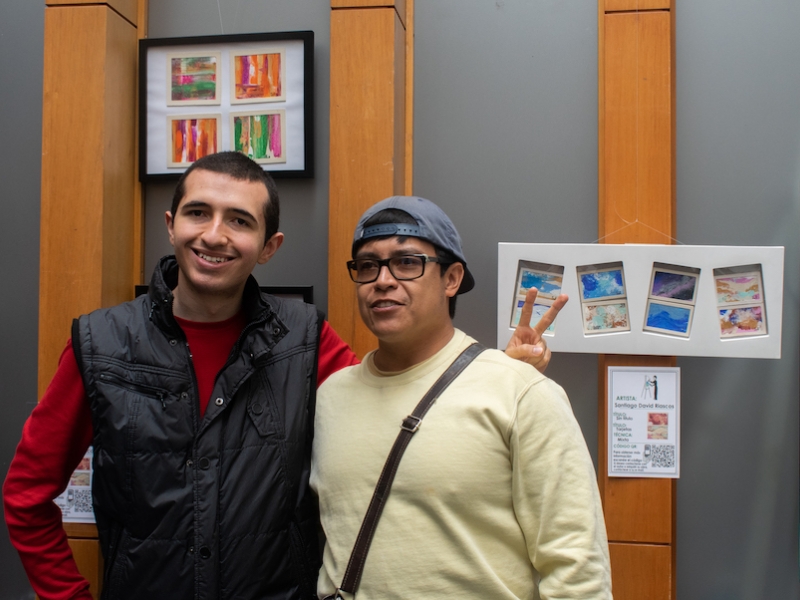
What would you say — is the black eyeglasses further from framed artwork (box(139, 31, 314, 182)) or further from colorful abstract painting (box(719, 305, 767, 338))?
colorful abstract painting (box(719, 305, 767, 338))

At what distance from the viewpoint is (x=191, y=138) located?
2525mm

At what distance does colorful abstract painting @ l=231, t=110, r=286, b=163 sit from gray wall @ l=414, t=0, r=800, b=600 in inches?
31.7

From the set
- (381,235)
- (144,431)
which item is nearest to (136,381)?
(144,431)

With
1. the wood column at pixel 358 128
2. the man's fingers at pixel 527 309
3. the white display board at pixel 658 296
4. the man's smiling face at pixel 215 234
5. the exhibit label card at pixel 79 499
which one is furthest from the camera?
the exhibit label card at pixel 79 499

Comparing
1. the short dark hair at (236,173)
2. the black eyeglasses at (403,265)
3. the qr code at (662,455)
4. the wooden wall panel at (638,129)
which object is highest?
the wooden wall panel at (638,129)

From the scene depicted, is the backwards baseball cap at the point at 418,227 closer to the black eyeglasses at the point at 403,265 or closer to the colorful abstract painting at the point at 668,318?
the black eyeglasses at the point at 403,265

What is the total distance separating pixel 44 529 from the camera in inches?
68.9

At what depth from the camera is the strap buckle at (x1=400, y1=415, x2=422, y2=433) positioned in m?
1.48

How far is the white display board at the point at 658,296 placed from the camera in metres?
2.23

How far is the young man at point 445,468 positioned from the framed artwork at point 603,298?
85cm

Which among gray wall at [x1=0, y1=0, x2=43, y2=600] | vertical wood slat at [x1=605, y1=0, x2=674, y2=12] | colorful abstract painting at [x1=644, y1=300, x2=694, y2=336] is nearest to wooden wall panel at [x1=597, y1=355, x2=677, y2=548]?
colorful abstract painting at [x1=644, y1=300, x2=694, y2=336]

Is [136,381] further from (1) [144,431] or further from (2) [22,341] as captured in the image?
(2) [22,341]

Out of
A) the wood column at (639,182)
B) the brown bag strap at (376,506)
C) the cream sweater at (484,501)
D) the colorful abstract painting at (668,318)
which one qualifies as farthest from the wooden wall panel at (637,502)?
the brown bag strap at (376,506)

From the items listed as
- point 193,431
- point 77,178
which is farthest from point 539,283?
point 77,178
